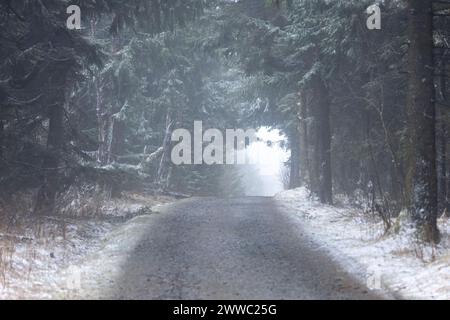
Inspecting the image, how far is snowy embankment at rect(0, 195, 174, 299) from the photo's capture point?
7.86 meters

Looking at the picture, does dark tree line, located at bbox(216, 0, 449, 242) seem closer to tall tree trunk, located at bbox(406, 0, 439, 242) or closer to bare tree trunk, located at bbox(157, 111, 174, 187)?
tall tree trunk, located at bbox(406, 0, 439, 242)

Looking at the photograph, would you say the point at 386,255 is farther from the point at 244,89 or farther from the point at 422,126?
the point at 244,89

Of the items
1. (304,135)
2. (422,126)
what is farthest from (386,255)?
(304,135)

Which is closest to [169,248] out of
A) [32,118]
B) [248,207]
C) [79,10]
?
[32,118]

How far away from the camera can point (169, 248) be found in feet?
36.8

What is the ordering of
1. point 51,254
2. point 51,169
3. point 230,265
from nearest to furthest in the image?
point 230,265 → point 51,254 → point 51,169

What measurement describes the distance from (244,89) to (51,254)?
22314mm

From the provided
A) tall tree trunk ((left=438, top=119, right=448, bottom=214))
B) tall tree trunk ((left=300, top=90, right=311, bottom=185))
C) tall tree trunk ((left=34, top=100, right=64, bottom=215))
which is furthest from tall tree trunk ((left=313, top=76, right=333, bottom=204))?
tall tree trunk ((left=34, top=100, right=64, bottom=215))

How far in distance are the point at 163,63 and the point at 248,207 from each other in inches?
457

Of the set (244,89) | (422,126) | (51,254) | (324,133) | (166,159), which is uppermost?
(244,89)

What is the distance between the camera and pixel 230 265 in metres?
9.65

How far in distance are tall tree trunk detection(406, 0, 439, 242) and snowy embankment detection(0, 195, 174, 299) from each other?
6638 mm

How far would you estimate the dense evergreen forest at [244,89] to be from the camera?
39.1 ft

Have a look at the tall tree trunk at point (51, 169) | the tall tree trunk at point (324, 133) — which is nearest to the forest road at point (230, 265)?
the tall tree trunk at point (51, 169)
